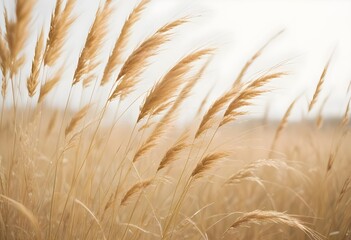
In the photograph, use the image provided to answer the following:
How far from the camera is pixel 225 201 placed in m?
2.94

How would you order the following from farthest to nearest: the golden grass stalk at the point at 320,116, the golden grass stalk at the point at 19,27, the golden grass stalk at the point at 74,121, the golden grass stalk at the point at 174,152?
1. the golden grass stalk at the point at 320,116
2. the golden grass stalk at the point at 74,121
3. the golden grass stalk at the point at 174,152
4. the golden grass stalk at the point at 19,27

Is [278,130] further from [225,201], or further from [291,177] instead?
[291,177]

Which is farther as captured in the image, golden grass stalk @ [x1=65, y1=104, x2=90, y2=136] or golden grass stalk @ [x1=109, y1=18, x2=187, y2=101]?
golden grass stalk @ [x1=65, y1=104, x2=90, y2=136]

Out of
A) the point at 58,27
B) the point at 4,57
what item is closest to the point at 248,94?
the point at 58,27

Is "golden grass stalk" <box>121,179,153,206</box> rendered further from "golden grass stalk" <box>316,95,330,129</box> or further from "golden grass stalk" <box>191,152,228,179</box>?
"golden grass stalk" <box>316,95,330,129</box>

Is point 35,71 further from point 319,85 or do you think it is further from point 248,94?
point 319,85

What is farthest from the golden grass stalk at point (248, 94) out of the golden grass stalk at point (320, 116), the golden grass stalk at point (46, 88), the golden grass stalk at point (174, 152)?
the golden grass stalk at point (320, 116)

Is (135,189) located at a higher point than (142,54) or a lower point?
lower

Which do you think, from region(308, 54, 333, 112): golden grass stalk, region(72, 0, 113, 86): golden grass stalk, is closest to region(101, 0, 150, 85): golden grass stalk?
region(72, 0, 113, 86): golden grass stalk

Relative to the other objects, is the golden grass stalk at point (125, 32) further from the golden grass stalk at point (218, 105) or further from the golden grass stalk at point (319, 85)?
the golden grass stalk at point (319, 85)

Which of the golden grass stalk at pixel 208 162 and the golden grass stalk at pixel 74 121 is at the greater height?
the golden grass stalk at pixel 74 121

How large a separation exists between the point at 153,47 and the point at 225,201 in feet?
5.91

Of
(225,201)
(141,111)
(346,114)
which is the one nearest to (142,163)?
(225,201)

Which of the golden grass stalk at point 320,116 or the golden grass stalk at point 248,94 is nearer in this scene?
the golden grass stalk at point 248,94
